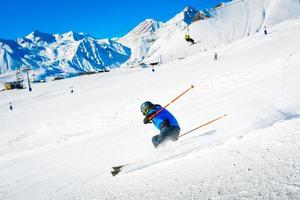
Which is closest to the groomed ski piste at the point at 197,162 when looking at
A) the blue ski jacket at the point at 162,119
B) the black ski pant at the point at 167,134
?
the black ski pant at the point at 167,134

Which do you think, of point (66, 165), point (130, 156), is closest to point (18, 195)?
point (66, 165)

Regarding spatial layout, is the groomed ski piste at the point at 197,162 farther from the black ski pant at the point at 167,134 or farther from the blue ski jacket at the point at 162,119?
the blue ski jacket at the point at 162,119

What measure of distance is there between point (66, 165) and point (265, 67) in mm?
16296

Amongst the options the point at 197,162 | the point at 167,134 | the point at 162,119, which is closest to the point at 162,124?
the point at 162,119

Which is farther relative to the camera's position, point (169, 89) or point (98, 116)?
point (169, 89)

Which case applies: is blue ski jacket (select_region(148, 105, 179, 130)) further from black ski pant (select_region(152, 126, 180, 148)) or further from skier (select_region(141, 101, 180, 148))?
black ski pant (select_region(152, 126, 180, 148))

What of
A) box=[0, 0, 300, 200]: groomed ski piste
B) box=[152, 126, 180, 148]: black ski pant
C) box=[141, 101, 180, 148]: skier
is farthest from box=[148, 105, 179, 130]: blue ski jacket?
box=[0, 0, 300, 200]: groomed ski piste

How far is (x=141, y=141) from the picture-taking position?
461 inches

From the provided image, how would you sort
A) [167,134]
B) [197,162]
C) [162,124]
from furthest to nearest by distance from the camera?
[162,124]
[167,134]
[197,162]

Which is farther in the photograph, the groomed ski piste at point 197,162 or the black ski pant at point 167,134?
the black ski pant at point 167,134

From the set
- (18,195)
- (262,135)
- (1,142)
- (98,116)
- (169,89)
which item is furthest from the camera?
(169,89)

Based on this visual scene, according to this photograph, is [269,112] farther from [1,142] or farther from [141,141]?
[1,142]

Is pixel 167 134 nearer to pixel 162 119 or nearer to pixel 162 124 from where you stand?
pixel 162 124

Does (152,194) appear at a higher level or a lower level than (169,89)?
lower
